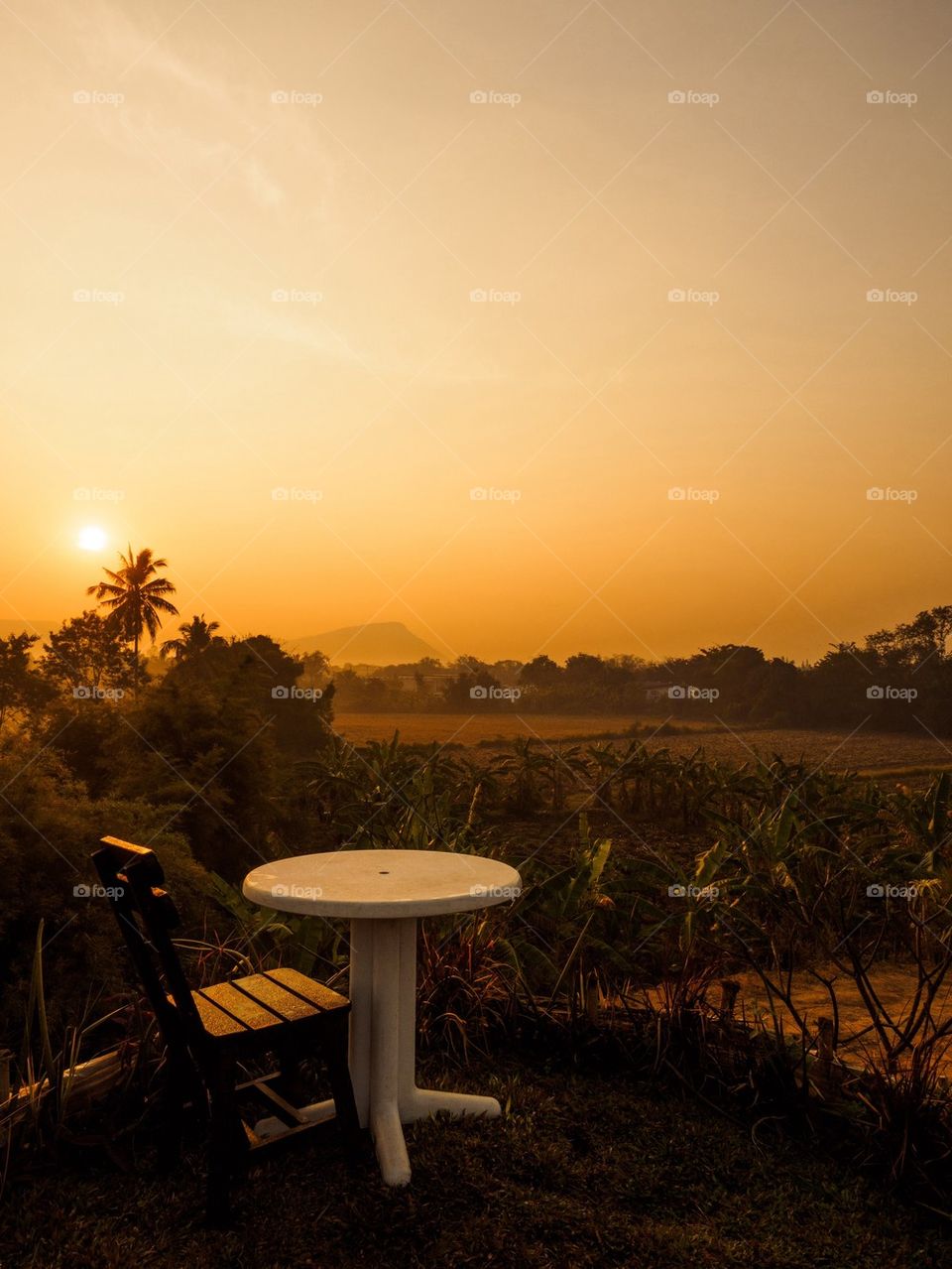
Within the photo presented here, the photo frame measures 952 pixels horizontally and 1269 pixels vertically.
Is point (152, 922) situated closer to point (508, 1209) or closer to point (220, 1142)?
point (220, 1142)

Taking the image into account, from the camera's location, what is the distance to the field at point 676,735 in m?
9.65

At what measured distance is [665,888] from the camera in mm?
5129

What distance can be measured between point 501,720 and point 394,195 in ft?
21.2

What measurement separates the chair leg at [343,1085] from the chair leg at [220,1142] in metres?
0.32

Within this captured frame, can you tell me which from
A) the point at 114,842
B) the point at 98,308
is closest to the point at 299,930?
the point at 114,842

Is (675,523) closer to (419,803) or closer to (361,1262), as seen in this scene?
(419,803)

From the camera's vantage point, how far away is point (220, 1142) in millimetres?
→ 2230

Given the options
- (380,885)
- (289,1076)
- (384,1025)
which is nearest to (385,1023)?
(384,1025)

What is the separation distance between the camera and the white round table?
2.55m

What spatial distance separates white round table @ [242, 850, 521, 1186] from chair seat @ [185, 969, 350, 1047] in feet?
0.68

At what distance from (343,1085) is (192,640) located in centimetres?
767

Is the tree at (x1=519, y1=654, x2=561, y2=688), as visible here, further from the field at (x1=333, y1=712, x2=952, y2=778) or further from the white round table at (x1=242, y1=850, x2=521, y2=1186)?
the white round table at (x1=242, y1=850, x2=521, y2=1186)

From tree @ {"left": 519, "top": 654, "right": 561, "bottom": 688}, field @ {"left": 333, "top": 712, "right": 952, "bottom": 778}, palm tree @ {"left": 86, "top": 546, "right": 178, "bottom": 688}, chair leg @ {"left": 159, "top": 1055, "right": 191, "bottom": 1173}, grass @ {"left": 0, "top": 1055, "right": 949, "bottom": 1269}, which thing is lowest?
grass @ {"left": 0, "top": 1055, "right": 949, "bottom": 1269}

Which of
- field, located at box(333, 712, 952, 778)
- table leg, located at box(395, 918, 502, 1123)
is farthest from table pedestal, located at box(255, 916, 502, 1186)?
field, located at box(333, 712, 952, 778)
